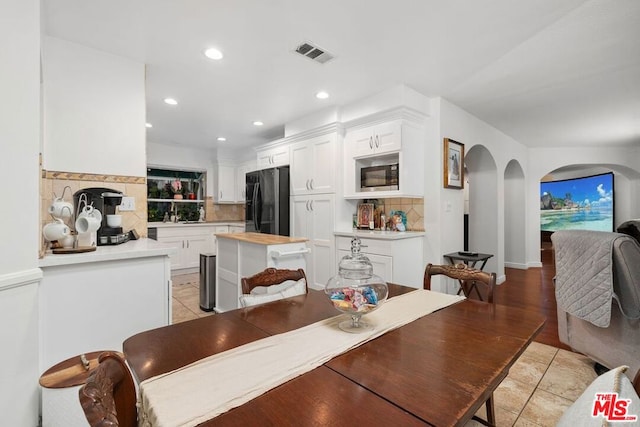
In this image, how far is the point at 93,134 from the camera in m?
2.40

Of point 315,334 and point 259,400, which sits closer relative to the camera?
point 259,400

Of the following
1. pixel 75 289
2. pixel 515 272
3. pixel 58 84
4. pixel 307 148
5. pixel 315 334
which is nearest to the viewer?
pixel 315 334

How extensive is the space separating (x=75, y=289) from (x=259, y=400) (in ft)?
5.73

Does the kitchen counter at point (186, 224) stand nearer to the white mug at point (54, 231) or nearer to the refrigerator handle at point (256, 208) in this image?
the refrigerator handle at point (256, 208)

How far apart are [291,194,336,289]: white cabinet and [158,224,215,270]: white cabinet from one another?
2.51 m

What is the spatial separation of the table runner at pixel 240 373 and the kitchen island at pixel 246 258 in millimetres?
1585

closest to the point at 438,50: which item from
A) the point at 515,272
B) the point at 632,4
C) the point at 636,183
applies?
the point at 632,4

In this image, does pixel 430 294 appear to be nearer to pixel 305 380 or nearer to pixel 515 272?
pixel 305 380

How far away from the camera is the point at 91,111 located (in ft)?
7.85

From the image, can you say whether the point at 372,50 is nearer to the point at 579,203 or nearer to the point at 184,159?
the point at 184,159

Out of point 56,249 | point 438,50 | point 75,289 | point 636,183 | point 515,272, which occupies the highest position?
point 438,50

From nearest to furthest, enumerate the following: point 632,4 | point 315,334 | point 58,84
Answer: point 315,334 → point 632,4 → point 58,84

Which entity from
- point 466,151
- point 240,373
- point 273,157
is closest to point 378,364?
point 240,373

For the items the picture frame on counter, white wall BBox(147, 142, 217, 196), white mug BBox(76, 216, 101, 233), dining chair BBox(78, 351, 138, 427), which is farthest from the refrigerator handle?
dining chair BBox(78, 351, 138, 427)
